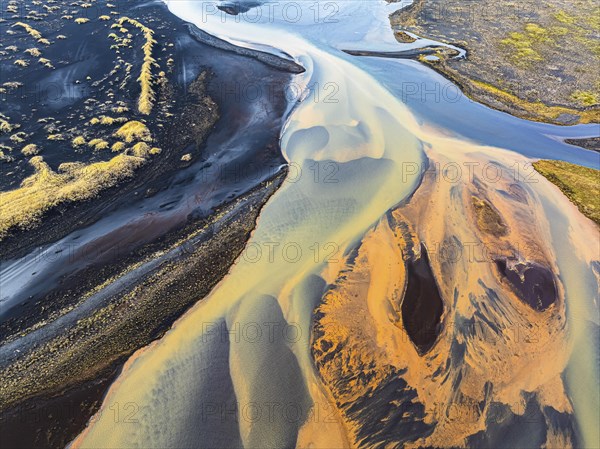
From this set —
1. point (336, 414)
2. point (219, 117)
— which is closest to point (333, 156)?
point (219, 117)

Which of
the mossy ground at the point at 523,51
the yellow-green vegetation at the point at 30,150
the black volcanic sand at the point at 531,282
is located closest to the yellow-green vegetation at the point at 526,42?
the mossy ground at the point at 523,51

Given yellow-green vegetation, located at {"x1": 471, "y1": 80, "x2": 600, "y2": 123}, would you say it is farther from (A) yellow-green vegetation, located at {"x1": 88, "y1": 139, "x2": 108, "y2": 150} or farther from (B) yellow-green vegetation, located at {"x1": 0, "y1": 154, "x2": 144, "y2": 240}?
(A) yellow-green vegetation, located at {"x1": 88, "y1": 139, "x2": 108, "y2": 150}

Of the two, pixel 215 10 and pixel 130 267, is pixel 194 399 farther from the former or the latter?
pixel 215 10

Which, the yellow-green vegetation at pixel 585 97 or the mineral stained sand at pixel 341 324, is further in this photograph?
the yellow-green vegetation at pixel 585 97

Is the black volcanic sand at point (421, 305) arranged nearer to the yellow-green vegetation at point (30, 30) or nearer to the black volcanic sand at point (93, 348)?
the black volcanic sand at point (93, 348)

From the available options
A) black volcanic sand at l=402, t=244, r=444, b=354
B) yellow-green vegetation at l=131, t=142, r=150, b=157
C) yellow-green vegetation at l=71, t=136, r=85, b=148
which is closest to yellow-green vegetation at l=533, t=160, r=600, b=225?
black volcanic sand at l=402, t=244, r=444, b=354

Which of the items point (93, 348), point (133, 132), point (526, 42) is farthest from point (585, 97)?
point (93, 348)
